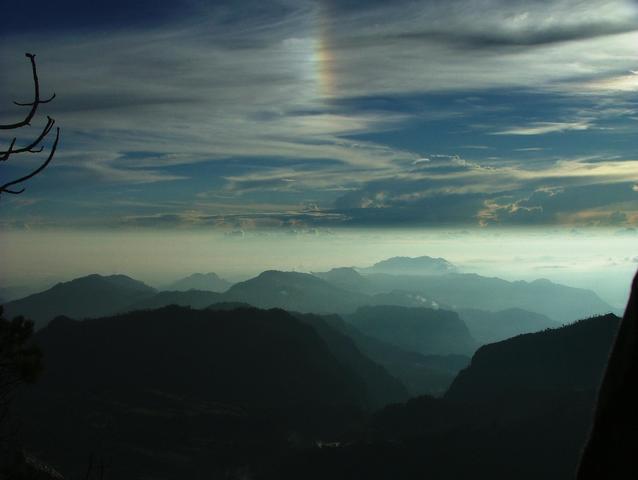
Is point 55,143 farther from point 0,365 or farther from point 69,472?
point 69,472

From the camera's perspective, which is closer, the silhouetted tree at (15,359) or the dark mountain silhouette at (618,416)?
the dark mountain silhouette at (618,416)

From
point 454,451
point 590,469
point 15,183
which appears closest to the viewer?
point 590,469

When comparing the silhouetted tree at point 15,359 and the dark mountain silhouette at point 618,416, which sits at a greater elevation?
the dark mountain silhouette at point 618,416

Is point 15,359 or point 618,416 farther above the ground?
point 618,416

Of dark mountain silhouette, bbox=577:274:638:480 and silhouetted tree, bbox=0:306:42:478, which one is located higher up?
dark mountain silhouette, bbox=577:274:638:480

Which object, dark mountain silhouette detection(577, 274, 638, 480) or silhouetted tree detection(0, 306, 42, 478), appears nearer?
dark mountain silhouette detection(577, 274, 638, 480)

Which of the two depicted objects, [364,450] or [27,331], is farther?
[364,450]

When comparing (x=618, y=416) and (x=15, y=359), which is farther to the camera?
(x=15, y=359)

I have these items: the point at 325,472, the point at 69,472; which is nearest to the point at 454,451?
the point at 325,472
